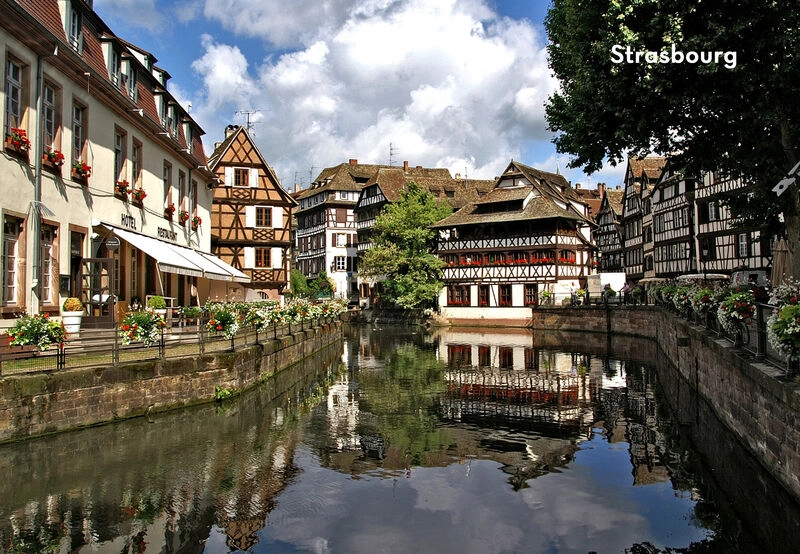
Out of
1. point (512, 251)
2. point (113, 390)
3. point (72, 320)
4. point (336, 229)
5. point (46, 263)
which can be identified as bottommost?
point (113, 390)

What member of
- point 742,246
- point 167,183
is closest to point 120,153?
point 167,183

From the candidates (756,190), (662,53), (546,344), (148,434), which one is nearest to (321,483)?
(148,434)

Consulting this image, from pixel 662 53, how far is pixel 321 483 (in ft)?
37.4

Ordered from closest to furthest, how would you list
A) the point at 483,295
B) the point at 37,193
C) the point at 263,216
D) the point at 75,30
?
1. the point at 37,193
2. the point at 75,30
3. the point at 263,216
4. the point at 483,295

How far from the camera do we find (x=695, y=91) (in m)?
15.1

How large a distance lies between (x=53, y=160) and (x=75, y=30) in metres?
4.27

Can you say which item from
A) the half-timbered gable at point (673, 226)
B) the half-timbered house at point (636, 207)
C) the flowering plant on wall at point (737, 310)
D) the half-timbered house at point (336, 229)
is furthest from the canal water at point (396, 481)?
the half-timbered house at point (336, 229)

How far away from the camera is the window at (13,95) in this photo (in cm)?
1466

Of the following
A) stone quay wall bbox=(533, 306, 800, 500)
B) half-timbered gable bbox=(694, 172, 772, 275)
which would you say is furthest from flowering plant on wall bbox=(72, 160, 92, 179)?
half-timbered gable bbox=(694, 172, 772, 275)

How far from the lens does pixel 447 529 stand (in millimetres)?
8734

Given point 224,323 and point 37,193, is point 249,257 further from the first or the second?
point 37,193

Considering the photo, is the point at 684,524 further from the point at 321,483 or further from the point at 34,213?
the point at 34,213

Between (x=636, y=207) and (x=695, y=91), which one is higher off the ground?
(x=636, y=207)


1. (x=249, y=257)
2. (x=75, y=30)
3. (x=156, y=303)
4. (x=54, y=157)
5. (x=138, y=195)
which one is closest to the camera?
(x=54, y=157)
